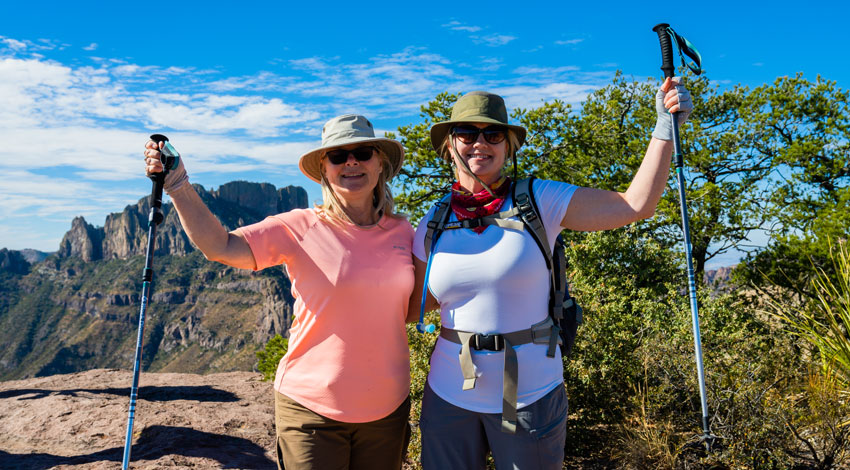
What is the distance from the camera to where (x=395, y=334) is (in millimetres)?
2588

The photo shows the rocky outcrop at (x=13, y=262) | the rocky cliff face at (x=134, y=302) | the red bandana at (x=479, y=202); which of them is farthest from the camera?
the rocky outcrop at (x=13, y=262)

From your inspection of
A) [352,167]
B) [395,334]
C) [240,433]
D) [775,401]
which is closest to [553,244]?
[395,334]

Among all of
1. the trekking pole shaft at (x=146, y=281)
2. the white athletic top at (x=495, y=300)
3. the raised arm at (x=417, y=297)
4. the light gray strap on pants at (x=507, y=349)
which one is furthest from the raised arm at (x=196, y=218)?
the light gray strap on pants at (x=507, y=349)

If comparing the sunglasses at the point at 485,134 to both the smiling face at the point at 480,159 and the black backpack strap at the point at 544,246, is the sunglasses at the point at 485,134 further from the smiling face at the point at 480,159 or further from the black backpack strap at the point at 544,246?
the black backpack strap at the point at 544,246

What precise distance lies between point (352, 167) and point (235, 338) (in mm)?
114654

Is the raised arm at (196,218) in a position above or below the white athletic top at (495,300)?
above

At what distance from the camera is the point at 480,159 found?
8.71 ft

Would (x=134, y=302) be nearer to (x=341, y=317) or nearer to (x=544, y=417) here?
(x=341, y=317)

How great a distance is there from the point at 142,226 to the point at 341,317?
481ft

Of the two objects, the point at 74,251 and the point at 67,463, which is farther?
the point at 74,251

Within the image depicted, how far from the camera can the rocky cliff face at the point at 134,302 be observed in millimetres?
105750

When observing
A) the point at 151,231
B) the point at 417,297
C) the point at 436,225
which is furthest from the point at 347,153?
the point at 151,231

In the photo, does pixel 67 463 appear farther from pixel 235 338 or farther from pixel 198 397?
pixel 235 338

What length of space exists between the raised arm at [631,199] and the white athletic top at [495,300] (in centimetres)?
7
